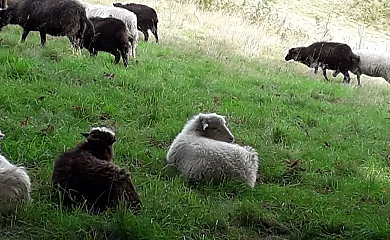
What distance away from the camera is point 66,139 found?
260 inches

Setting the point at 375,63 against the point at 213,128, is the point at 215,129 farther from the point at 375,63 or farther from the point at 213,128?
the point at 375,63

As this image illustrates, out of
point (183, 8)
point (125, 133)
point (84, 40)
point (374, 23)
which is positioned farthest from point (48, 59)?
point (374, 23)

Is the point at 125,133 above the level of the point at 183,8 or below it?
above

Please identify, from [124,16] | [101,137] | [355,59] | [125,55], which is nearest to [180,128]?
[101,137]

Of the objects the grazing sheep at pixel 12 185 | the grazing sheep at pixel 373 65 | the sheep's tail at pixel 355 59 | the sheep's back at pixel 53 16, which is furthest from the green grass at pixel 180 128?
Result: the grazing sheep at pixel 373 65

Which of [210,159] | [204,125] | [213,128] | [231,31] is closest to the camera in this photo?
[210,159]

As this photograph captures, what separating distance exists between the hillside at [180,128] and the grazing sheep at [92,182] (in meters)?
0.14

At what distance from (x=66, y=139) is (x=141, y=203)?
191 centimetres

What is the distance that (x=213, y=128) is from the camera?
7.13 m

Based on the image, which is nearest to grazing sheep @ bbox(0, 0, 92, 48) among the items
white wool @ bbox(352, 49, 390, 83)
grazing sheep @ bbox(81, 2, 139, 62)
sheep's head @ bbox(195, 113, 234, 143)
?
grazing sheep @ bbox(81, 2, 139, 62)

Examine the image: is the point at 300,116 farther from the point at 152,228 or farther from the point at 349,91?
the point at 152,228

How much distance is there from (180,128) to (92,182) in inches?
118

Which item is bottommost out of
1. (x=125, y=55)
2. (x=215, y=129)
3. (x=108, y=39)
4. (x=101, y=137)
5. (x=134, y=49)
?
(x=134, y=49)

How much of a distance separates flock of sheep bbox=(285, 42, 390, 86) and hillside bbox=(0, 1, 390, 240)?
185 cm
